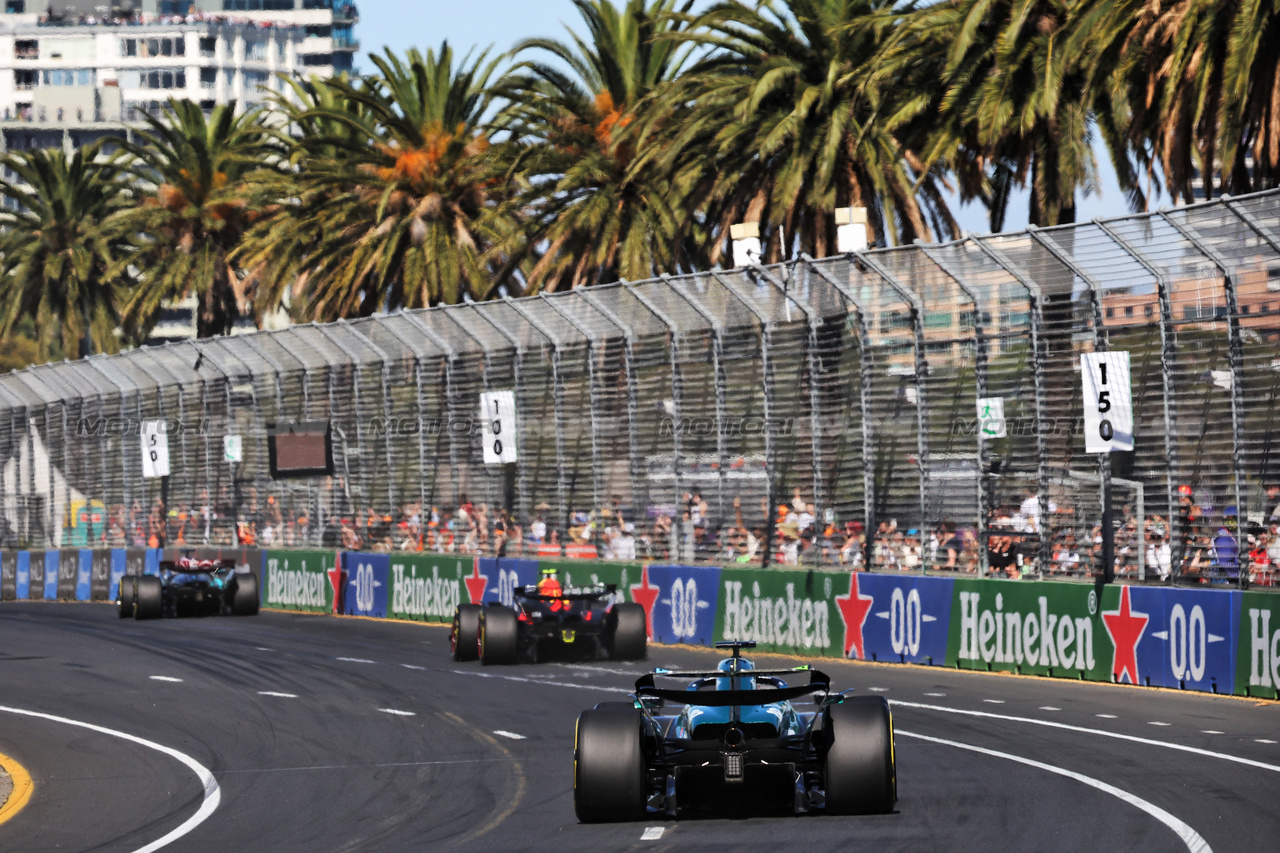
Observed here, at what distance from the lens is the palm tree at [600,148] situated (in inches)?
1374

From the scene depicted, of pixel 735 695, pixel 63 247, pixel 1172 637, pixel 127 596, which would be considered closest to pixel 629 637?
pixel 1172 637

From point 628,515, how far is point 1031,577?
787 cm

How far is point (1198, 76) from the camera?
2278cm

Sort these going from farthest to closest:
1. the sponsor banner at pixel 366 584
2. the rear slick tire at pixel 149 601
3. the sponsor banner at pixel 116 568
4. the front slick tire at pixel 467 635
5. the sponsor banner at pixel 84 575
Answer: the sponsor banner at pixel 84 575 → the sponsor banner at pixel 116 568 → the sponsor banner at pixel 366 584 → the rear slick tire at pixel 149 601 → the front slick tire at pixel 467 635

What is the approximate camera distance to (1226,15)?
74.7 ft

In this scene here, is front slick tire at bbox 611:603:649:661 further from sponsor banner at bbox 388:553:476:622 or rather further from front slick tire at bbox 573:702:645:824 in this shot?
front slick tire at bbox 573:702:645:824

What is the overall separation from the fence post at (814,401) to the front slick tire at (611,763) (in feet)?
42.1

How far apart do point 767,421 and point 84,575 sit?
21409 mm

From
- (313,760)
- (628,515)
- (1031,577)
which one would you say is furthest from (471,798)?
(628,515)

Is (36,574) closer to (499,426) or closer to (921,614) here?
(499,426)

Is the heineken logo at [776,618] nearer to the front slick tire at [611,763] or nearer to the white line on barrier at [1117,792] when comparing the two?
the white line on barrier at [1117,792]

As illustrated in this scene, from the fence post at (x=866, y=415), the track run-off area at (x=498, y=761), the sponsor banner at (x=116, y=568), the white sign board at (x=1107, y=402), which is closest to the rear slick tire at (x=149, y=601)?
the track run-off area at (x=498, y=761)

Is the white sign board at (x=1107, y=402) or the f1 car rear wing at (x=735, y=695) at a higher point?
the white sign board at (x=1107, y=402)

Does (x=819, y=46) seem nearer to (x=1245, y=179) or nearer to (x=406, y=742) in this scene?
(x=1245, y=179)
